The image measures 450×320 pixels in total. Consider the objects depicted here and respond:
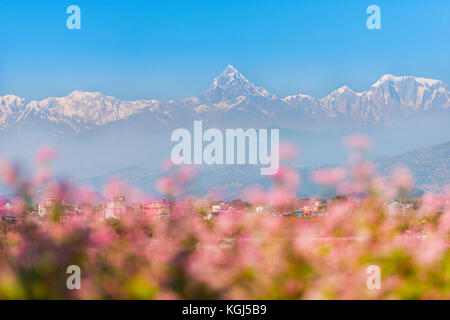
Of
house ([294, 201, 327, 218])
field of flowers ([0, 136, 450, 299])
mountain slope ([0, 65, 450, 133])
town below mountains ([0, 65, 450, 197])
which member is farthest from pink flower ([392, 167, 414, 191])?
mountain slope ([0, 65, 450, 133])

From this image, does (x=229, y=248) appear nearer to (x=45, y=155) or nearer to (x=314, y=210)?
(x=314, y=210)

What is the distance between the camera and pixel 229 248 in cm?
220

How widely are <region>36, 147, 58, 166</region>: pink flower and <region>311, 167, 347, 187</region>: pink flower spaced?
4.54 ft

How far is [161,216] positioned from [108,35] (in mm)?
2301

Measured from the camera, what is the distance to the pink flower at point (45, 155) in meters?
2.23

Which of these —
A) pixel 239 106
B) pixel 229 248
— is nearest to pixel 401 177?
pixel 229 248

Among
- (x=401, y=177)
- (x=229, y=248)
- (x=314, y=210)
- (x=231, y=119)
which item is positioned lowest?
(x=229, y=248)

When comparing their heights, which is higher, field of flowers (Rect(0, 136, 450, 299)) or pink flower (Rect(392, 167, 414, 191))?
pink flower (Rect(392, 167, 414, 191))

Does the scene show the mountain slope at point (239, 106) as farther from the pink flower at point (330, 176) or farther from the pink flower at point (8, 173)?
the pink flower at point (8, 173)

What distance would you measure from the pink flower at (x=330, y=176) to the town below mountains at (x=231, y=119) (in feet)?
4.43

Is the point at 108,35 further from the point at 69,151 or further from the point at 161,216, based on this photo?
the point at 161,216

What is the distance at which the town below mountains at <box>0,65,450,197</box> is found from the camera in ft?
13.5

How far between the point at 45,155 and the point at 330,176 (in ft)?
5.02

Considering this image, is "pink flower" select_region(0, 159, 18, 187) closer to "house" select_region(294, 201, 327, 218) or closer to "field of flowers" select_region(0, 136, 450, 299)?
"field of flowers" select_region(0, 136, 450, 299)
